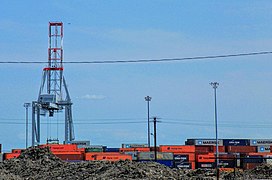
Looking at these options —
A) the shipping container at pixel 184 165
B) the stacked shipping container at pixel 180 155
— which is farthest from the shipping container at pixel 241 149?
the shipping container at pixel 184 165

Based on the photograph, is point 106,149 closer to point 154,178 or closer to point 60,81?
A: point 60,81

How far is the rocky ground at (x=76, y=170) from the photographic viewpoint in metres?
27.7

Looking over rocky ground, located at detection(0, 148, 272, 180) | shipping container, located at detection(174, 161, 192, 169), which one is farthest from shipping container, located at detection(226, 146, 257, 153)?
rocky ground, located at detection(0, 148, 272, 180)

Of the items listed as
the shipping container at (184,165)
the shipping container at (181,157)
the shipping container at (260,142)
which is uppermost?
the shipping container at (260,142)

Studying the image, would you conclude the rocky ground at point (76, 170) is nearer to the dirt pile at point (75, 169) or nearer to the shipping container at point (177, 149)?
the dirt pile at point (75, 169)

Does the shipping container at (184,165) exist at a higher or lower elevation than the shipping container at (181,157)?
lower

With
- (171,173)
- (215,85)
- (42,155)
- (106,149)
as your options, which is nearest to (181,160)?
(215,85)

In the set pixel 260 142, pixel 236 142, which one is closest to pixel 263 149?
pixel 260 142

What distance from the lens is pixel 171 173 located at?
96.5 feet

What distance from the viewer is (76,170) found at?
30797mm

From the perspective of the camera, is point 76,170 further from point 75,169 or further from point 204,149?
point 204,149

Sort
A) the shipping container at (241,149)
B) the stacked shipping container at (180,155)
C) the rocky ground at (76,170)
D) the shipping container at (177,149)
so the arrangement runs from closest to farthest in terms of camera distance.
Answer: the rocky ground at (76,170) → the stacked shipping container at (180,155) → the shipping container at (177,149) → the shipping container at (241,149)

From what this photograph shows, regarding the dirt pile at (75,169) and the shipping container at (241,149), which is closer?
the dirt pile at (75,169)

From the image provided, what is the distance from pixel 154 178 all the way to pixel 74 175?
182 inches
